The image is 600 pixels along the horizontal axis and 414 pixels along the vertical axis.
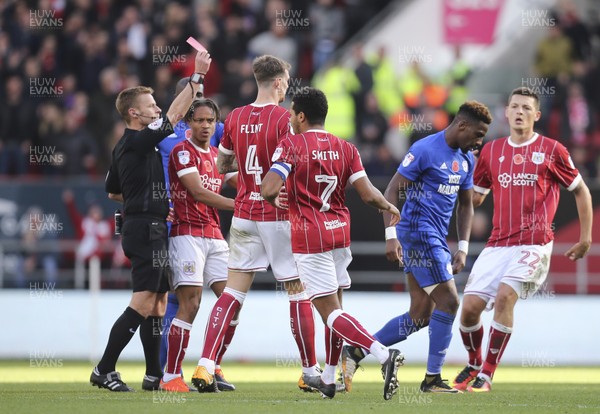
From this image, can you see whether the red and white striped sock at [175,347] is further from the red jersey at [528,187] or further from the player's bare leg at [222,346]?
the red jersey at [528,187]

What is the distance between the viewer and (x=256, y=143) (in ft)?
32.2

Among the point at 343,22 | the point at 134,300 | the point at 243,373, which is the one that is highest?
the point at 343,22

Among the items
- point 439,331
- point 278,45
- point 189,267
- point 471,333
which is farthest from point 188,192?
point 278,45

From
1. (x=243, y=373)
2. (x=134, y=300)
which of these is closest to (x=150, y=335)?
(x=134, y=300)

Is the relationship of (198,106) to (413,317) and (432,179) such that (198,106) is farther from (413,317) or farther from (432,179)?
(413,317)

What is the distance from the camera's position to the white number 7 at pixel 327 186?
30.2 ft

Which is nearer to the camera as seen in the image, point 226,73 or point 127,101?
point 127,101

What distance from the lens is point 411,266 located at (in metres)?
10.3

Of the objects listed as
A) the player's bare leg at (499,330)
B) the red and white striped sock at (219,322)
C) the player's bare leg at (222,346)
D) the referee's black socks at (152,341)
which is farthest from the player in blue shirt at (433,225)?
the referee's black socks at (152,341)

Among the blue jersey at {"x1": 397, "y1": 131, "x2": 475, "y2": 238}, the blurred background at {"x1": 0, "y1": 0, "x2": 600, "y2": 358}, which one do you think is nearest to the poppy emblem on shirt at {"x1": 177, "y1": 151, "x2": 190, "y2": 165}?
the blue jersey at {"x1": 397, "y1": 131, "x2": 475, "y2": 238}

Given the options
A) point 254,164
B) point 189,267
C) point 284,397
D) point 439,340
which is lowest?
point 284,397

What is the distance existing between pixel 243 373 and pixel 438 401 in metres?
4.39

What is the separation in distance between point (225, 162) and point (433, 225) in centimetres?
187

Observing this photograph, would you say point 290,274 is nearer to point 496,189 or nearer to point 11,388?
point 496,189
